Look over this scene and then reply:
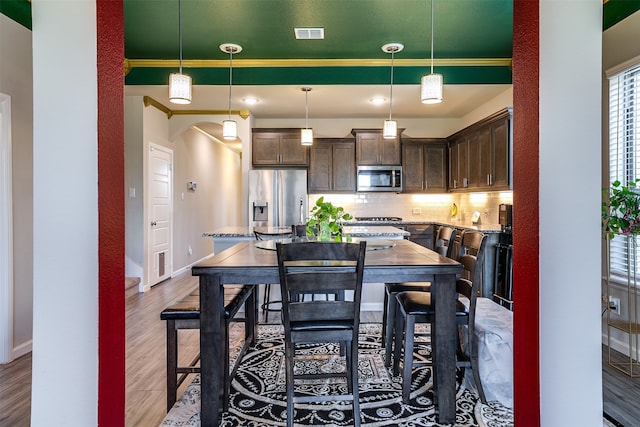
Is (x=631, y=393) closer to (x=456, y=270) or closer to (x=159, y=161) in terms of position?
(x=456, y=270)

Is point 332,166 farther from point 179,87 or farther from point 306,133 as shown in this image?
point 179,87

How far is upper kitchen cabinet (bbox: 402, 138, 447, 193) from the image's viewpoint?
6426 millimetres

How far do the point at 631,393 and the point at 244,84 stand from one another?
15.1 feet

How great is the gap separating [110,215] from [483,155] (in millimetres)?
4796

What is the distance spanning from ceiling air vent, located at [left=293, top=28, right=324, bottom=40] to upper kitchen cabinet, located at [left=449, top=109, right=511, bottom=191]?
2243mm

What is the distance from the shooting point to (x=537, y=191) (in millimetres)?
1283

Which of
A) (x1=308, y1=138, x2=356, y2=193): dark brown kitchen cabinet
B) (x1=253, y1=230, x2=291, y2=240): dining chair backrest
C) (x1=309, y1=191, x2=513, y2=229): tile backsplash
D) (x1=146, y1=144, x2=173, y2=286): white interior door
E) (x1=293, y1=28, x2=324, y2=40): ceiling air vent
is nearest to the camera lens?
(x1=253, y1=230, x2=291, y2=240): dining chair backrest

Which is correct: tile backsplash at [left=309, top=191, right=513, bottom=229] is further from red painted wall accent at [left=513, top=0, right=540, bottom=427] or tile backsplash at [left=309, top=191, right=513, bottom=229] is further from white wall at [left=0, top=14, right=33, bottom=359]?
red painted wall accent at [left=513, top=0, right=540, bottom=427]

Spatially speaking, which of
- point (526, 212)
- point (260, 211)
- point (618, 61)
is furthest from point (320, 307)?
point (260, 211)

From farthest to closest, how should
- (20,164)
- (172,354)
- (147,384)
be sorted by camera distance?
(20,164), (147,384), (172,354)

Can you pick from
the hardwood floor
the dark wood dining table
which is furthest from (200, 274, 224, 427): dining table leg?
the hardwood floor

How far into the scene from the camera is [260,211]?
232 inches

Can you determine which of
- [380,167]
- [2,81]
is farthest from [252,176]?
[2,81]

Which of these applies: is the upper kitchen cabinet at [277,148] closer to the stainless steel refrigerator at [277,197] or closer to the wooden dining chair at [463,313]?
the stainless steel refrigerator at [277,197]
